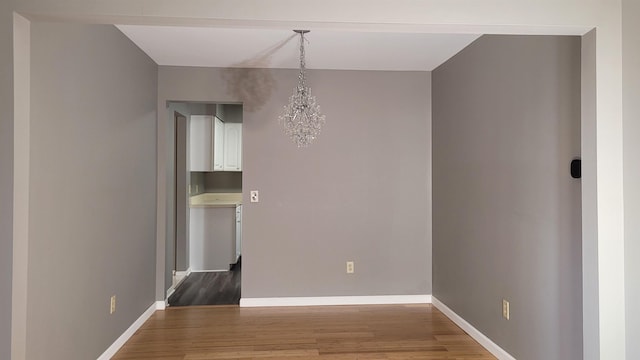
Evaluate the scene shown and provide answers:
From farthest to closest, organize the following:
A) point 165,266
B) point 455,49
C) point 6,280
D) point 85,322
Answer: point 165,266 → point 455,49 → point 85,322 → point 6,280

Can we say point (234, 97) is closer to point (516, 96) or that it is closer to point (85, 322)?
point (85, 322)

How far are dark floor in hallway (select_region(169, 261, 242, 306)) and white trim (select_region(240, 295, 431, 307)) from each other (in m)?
0.27

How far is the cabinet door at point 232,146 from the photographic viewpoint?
5.54m

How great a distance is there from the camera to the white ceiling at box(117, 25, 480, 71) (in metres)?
2.84

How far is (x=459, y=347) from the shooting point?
281 centimetres

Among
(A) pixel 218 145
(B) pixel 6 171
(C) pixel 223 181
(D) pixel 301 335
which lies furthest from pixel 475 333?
(C) pixel 223 181

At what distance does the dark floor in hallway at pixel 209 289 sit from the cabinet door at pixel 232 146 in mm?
1621

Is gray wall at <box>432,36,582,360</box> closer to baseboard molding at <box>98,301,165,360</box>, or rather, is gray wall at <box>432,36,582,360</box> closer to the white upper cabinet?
baseboard molding at <box>98,301,165,360</box>

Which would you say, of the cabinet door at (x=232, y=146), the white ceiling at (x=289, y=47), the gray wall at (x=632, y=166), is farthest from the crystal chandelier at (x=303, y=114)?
the cabinet door at (x=232, y=146)

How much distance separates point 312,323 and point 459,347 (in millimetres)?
1245

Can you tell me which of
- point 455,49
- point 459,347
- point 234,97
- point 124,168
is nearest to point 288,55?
point 234,97

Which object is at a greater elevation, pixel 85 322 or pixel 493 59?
pixel 493 59

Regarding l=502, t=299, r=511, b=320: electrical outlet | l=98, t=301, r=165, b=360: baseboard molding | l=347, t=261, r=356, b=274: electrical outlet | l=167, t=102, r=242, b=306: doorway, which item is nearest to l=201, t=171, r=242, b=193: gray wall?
l=167, t=102, r=242, b=306: doorway

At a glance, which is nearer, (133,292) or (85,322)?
(85,322)
